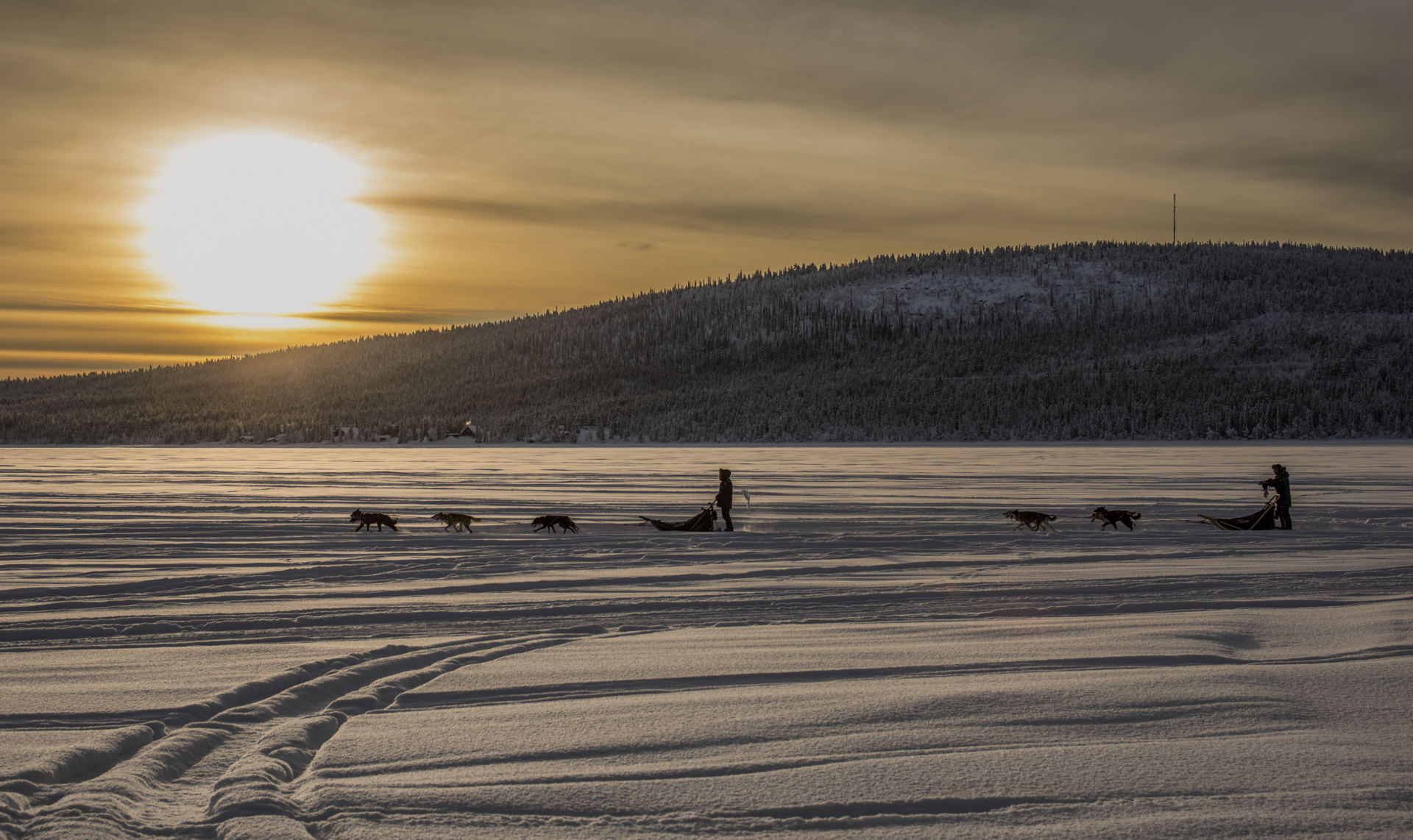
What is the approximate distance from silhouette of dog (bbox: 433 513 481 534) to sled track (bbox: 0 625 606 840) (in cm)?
848

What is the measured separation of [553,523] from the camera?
1420 centimetres

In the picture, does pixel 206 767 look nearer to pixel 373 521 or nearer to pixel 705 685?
pixel 705 685

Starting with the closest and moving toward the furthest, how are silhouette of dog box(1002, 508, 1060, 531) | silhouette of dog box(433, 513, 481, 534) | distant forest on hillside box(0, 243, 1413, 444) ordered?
silhouette of dog box(1002, 508, 1060, 531), silhouette of dog box(433, 513, 481, 534), distant forest on hillside box(0, 243, 1413, 444)

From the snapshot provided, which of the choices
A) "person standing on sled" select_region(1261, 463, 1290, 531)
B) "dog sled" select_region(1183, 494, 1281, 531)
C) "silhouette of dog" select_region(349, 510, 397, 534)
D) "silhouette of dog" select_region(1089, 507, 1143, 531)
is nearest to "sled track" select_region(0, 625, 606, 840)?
"silhouette of dog" select_region(349, 510, 397, 534)

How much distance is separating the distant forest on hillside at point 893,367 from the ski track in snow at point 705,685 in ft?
251

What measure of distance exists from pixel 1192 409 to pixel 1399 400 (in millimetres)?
16606

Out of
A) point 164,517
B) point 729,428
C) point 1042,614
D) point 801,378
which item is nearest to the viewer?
point 1042,614

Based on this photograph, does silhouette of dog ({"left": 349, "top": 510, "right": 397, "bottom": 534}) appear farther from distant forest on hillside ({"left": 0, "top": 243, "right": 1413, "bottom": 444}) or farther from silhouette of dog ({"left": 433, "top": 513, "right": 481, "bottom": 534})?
distant forest on hillside ({"left": 0, "top": 243, "right": 1413, "bottom": 444})

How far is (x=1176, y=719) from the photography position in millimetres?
4871

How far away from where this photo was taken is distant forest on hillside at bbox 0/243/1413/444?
311ft

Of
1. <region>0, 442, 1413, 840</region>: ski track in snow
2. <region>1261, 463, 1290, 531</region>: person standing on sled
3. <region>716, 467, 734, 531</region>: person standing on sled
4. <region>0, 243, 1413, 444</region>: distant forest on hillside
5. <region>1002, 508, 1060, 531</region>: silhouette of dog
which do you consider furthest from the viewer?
<region>0, 243, 1413, 444</region>: distant forest on hillside

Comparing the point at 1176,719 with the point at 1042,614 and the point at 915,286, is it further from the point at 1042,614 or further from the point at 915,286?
the point at 915,286

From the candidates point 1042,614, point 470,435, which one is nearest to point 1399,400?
point 470,435

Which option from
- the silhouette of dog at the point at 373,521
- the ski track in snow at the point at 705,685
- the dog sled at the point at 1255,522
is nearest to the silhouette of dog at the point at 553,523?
the ski track in snow at the point at 705,685
